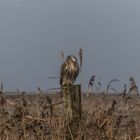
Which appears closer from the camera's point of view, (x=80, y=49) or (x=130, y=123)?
(x=80, y=49)

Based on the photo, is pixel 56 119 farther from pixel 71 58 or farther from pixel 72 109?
pixel 71 58

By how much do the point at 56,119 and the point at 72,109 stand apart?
16 centimetres

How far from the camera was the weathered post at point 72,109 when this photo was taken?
19.1ft

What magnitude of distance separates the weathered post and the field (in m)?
0.04

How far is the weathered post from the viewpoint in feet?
19.1

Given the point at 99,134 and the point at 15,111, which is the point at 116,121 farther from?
the point at 15,111

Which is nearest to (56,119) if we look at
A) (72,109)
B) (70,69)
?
(72,109)

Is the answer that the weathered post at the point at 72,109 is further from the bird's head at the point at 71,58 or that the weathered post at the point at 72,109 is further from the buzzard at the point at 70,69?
the bird's head at the point at 71,58

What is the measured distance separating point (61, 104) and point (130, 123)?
0.69 meters

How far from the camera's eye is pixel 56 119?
5.86 m

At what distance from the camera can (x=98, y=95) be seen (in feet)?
19.4

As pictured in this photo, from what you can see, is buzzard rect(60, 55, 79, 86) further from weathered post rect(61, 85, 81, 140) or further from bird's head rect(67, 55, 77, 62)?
weathered post rect(61, 85, 81, 140)

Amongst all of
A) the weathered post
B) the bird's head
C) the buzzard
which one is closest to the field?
the weathered post

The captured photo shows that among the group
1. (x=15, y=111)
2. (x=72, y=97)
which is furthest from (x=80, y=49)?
(x=15, y=111)
